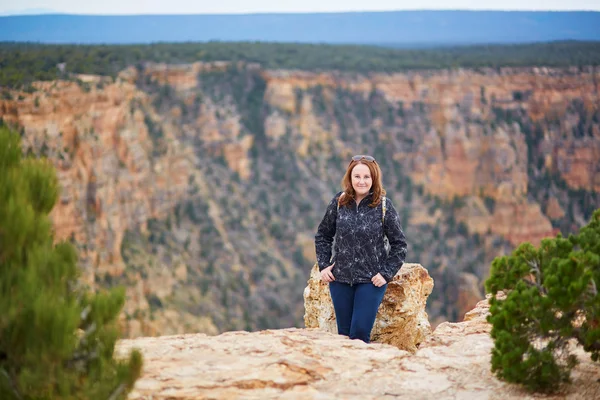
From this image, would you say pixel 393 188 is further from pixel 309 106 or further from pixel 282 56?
pixel 282 56

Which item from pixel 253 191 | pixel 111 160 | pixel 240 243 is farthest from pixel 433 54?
pixel 111 160

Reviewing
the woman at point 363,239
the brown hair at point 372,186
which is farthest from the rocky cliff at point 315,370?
the brown hair at point 372,186

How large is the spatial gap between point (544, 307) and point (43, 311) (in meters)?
3.24

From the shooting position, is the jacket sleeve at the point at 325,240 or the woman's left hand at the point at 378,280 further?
the jacket sleeve at the point at 325,240

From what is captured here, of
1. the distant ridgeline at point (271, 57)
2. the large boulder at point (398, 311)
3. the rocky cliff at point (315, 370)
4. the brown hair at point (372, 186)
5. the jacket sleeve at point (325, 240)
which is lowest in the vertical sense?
the rocky cliff at point (315, 370)

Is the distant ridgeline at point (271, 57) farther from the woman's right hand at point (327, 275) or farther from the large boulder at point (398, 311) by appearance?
the woman's right hand at point (327, 275)

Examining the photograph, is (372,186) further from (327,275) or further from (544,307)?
(544,307)

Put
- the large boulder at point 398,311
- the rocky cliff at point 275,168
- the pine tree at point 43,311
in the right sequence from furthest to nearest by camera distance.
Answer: the rocky cliff at point 275,168 < the large boulder at point 398,311 < the pine tree at point 43,311

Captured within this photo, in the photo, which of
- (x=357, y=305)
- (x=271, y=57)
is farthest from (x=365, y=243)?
(x=271, y=57)

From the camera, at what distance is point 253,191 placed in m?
38.3

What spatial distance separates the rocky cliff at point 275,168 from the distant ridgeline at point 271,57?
0.83 m

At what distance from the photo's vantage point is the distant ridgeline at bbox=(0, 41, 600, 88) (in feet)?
107

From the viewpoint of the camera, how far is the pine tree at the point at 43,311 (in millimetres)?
4461

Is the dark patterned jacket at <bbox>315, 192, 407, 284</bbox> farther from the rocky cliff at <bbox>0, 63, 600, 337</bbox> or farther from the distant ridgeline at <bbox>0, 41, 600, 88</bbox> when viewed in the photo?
the distant ridgeline at <bbox>0, 41, 600, 88</bbox>
